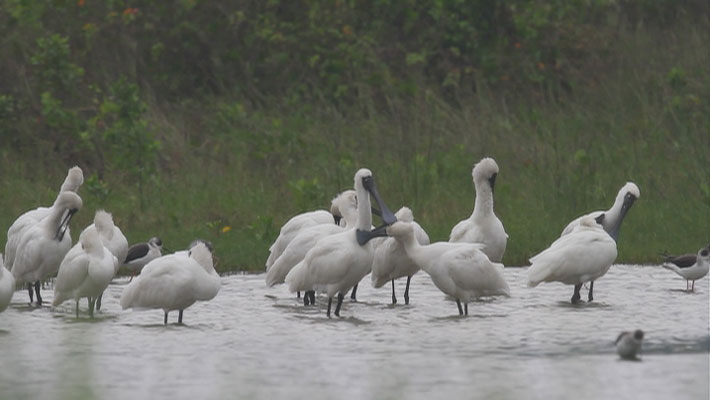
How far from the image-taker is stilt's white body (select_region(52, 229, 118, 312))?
1180cm

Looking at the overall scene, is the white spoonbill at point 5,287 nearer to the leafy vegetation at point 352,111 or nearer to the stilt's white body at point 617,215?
the leafy vegetation at point 352,111

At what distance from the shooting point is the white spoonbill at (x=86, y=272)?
38.7 feet

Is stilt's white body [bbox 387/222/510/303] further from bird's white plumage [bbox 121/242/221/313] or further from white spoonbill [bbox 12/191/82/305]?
white spoonbill [bbox 12/191/82/305]

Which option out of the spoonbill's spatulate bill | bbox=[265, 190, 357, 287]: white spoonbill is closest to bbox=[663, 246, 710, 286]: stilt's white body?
bbox=[265, 190, 357, 287]: white spoonbill

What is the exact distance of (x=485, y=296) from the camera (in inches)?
500

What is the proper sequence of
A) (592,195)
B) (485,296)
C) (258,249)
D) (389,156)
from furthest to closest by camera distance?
(389,156) → (592,195) → (258,249) → (485,296)

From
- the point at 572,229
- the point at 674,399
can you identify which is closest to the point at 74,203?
the point at 572,229

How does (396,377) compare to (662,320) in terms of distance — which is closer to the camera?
(396,377)

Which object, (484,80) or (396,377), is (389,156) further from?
(396,377)

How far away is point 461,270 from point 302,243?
69.3 inches

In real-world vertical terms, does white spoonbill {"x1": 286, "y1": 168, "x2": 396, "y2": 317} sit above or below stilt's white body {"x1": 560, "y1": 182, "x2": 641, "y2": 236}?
below

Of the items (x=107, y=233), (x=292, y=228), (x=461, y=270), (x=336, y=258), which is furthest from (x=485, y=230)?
(x=107, y=233)

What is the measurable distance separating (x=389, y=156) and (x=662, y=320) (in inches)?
347

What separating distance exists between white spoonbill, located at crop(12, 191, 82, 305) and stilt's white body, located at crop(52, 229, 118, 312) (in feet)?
2.77
